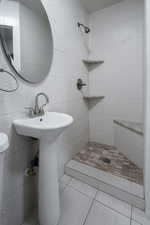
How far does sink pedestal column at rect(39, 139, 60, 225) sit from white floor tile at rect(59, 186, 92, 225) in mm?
119

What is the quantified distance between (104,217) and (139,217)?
285mm

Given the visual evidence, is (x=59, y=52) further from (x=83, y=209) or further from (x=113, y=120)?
(x=83, y=209)

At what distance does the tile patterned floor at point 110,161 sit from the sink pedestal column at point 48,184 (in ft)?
2.34

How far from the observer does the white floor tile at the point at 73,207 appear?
3.41ft

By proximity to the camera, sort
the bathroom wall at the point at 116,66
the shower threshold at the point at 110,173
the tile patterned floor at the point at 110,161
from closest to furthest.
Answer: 1. the shower threshold at the point at 110,173
2. the tile patterned floor at the point at 110,161
3. the bathroom wall at the point at 116,66

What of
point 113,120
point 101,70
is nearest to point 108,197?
point 113,120

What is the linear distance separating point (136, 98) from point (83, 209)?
1.53 metres

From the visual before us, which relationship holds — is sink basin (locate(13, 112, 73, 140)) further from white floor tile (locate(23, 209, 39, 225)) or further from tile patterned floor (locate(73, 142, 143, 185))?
tile patterned floor (locate(73, 142, 143, 185))

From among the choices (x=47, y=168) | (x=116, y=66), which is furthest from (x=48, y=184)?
(x=116, y=66)

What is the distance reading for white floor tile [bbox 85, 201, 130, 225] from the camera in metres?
1.01

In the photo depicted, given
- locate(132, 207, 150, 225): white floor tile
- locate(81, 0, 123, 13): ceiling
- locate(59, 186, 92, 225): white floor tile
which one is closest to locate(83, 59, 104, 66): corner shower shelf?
locate(81, 0, 123, 13): ceiling

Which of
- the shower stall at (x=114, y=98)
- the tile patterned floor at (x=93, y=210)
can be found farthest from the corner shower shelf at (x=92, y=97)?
the tile patterned floor at (x=93, y=210)

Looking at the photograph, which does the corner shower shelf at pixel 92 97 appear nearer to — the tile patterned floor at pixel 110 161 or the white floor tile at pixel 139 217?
the tile patterned floor at pixel 110 161

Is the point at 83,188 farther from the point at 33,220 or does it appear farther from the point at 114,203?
the point at 33,220
